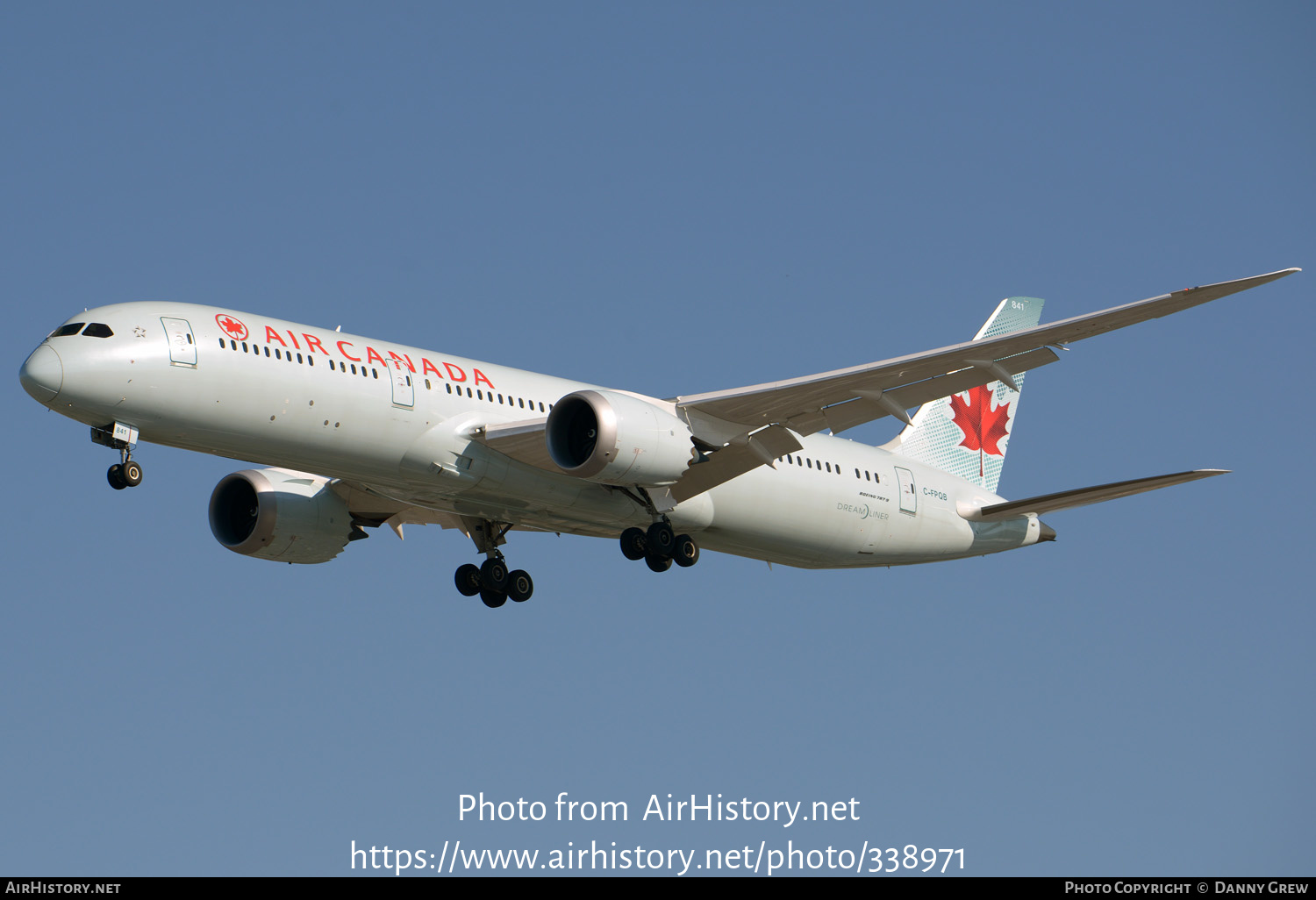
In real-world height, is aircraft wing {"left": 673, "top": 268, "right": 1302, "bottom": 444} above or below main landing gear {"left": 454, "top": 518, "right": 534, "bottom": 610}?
above

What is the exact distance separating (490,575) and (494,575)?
0.09 meters

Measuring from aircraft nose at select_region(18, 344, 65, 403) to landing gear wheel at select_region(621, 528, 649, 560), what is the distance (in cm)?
1134

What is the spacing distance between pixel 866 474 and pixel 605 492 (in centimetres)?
693

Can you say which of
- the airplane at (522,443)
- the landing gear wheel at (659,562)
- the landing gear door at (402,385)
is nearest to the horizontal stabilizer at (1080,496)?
the airplane at (522,443)

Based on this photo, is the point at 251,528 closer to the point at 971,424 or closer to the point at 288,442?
the point at 288,442

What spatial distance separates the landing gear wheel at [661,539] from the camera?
32.7 m

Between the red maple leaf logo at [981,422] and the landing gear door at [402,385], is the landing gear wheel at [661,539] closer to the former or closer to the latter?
the landing gear door at [402,385]

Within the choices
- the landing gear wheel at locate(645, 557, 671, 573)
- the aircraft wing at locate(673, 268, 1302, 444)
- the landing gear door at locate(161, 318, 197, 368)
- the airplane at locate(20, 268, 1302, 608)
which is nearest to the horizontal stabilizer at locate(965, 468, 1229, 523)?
the airplane at locate(20, 268, 1302, 608)

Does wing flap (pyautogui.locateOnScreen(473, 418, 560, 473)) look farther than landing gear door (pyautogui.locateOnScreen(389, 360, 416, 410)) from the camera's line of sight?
Yes

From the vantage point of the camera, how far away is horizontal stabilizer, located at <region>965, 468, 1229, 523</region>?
3188cm

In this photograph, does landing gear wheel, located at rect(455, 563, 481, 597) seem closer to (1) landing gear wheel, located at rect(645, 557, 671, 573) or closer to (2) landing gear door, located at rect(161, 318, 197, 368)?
(1) landing gear wheel, located at rect(645, 557, 671, 573)

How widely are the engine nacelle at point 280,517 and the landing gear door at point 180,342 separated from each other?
7.08 metres

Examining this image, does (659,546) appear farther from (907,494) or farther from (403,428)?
(907,494)

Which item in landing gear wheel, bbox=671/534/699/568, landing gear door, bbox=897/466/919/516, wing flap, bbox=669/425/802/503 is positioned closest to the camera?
wing flap, bbox=669/425/802/503
